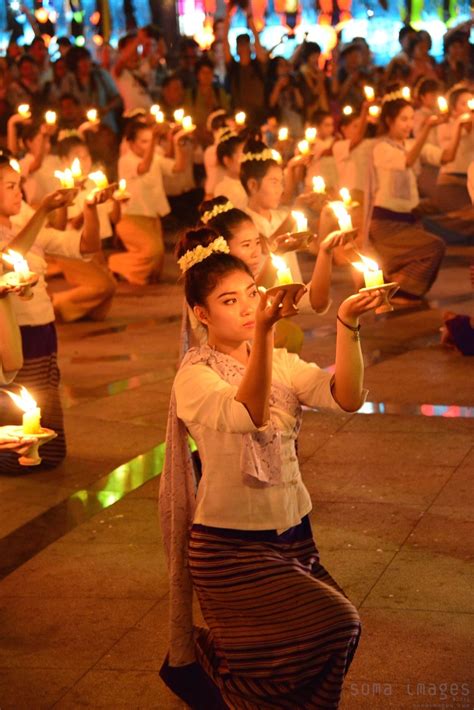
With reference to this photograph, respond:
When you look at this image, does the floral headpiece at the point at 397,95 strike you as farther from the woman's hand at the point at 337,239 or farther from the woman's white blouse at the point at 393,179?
the woman's hand at the point at 337,239

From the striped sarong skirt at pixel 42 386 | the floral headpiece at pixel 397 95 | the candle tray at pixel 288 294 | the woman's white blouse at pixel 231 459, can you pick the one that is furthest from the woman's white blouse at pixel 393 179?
the candle tray at pixel 288 294

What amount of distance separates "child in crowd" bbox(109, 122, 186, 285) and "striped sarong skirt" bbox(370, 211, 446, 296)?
Result: 2.49 m

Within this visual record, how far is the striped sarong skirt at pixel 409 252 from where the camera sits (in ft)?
36.3

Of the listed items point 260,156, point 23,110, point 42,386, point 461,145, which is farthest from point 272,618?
point 461,145

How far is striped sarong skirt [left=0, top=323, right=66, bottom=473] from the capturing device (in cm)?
671

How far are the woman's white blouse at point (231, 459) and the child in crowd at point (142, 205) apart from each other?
29.6ft

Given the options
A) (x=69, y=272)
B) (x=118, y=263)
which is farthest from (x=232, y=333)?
(x=118, y=263)

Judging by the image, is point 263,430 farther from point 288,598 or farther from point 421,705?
point 421,705

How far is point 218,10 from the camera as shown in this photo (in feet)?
71.9

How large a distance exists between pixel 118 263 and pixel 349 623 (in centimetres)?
1004

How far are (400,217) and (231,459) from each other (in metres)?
7.71

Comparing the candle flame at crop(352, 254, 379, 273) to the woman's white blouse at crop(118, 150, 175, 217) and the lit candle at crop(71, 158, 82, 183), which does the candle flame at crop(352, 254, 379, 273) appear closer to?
the lit candle at crop(71, 158, 82, 183)

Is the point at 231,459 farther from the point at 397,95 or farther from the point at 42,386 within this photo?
the point at 397,95

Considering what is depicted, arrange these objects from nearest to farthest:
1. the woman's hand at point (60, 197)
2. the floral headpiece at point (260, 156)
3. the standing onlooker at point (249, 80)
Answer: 1. the woman's hand at point (60, 197)
2. the floral headpiece at point (260, 156)
3. the standing onlooker at point (249, 80)
